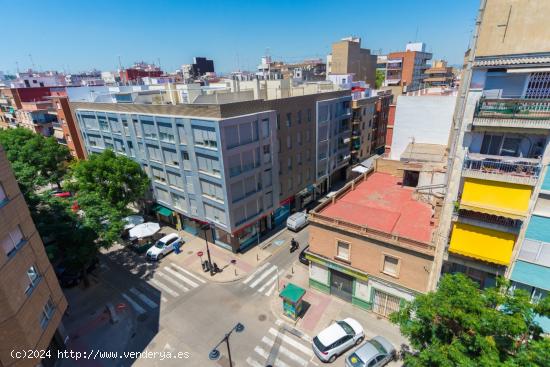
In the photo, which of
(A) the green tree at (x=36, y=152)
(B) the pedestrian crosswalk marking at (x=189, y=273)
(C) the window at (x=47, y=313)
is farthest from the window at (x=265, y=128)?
(A) the green tree at (x=36, y=152)

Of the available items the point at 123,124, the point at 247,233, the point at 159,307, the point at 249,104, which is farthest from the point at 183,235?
the point at 249,104

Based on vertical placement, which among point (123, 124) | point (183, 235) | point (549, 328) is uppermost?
point (123, 124)

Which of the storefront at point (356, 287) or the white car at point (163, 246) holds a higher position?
the storefront at point (356, 287)

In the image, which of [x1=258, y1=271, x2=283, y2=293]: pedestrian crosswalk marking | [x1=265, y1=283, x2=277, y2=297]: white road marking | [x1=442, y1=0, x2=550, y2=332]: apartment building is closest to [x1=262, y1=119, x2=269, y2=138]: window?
[x1=258, y1=271, x2=283, y2=293]: pedestrian crosswalk marking

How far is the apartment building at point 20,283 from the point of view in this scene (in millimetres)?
14250

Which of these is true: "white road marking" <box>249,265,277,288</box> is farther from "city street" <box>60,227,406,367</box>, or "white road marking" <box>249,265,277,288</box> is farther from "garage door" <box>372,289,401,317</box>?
"garage door" <box>372,289,401,317</box>

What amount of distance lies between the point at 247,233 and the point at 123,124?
22.3 m

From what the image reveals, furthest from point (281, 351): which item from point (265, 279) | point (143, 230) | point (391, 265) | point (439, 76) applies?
point (439, 76)

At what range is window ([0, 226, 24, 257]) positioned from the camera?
14.6 m

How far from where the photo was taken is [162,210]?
37.6 meters

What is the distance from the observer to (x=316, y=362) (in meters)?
19.2

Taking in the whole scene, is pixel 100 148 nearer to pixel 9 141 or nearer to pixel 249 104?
pixel 9 141

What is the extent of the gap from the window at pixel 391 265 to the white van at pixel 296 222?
16.6 metres

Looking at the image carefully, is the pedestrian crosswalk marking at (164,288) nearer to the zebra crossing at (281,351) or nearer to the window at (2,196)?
the zebra crossing at (281,351)
